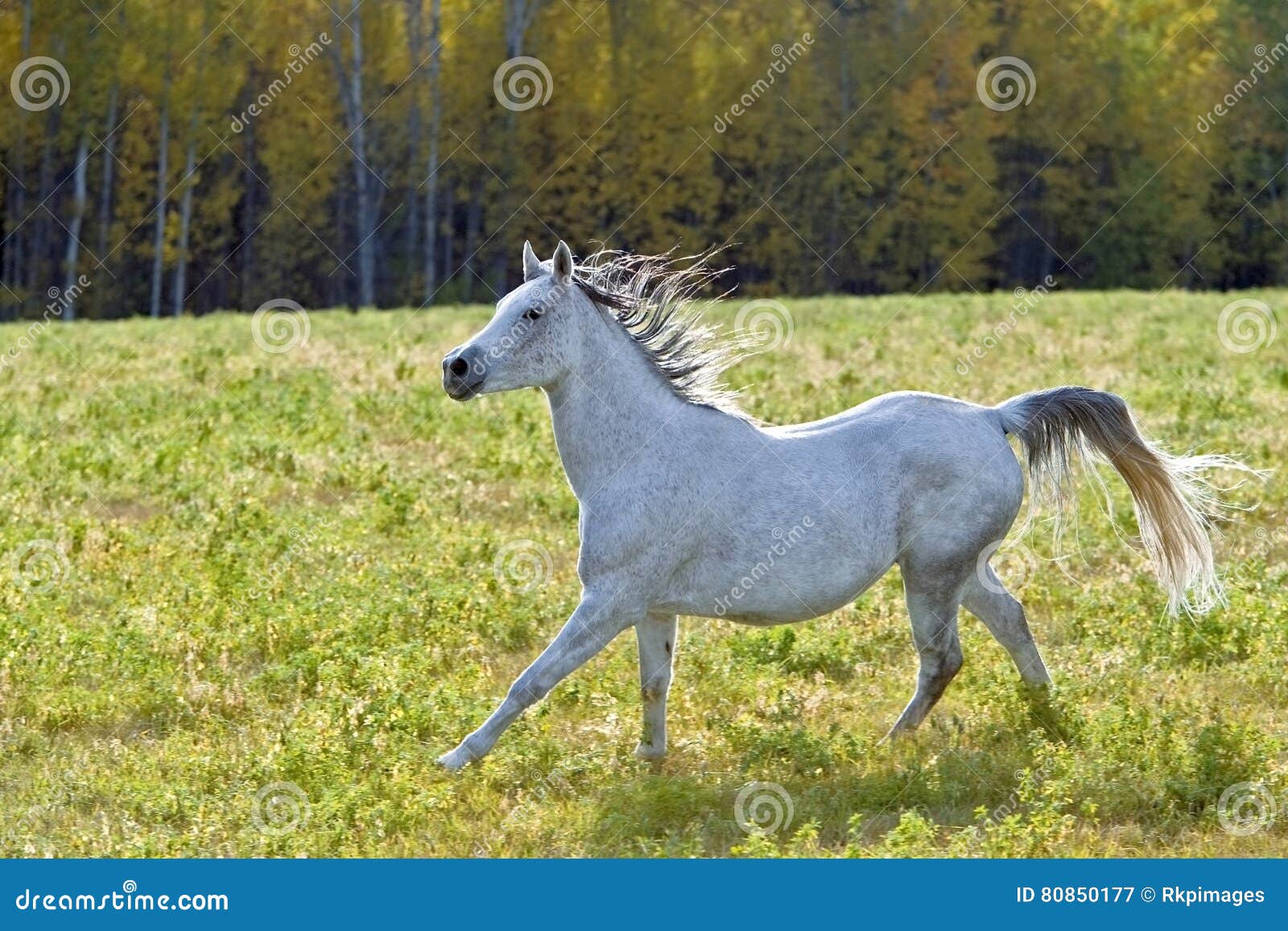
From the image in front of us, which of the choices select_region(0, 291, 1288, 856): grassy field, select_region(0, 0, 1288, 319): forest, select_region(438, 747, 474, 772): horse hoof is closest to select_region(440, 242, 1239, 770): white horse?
select_region(438, 747, 474, 772): horse hoof

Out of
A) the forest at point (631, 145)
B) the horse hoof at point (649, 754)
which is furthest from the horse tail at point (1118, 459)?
the forest at point (631, 145)

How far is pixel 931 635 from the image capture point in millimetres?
7949

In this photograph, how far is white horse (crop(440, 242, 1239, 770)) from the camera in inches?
284

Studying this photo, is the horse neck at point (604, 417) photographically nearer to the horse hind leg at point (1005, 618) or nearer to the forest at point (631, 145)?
the horse hind leg at point (1005, 618)

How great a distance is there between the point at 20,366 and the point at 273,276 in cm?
3165

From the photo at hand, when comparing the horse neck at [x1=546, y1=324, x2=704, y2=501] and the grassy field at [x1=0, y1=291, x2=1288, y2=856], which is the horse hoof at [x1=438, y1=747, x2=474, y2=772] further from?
the horse neck at [x1=546, y1=324, x2=704, y2=501]

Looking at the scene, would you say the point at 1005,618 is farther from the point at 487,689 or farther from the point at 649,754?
the point at 487,689

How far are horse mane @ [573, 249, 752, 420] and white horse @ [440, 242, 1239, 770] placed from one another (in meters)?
0.01

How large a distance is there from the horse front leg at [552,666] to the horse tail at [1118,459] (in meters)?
2.47

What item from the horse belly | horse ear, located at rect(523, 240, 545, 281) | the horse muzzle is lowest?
the horse belly

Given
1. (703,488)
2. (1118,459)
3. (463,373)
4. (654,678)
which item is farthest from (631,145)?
(463,373)

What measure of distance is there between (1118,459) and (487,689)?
3721mm

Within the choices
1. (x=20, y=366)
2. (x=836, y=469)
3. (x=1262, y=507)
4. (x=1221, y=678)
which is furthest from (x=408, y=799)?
(x=20, y=366)

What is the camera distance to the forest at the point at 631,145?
48.3 m
